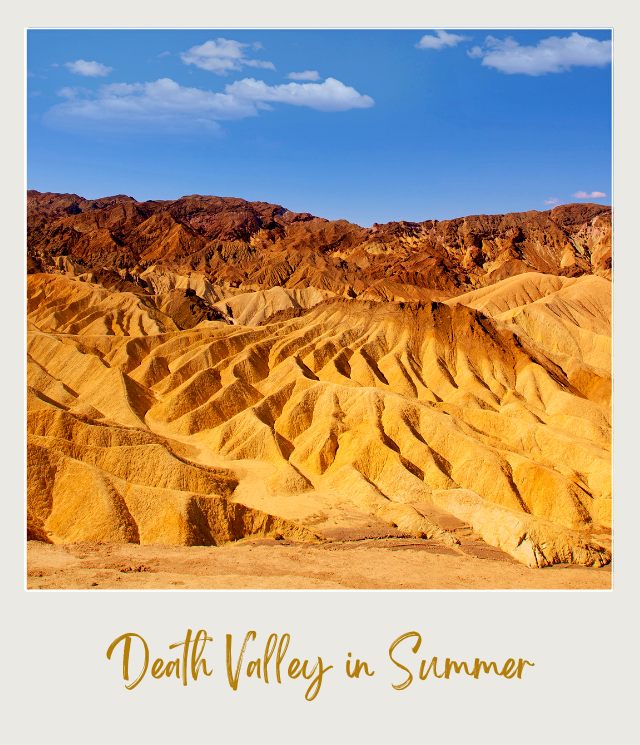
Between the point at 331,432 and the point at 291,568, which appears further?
the point at 331,432

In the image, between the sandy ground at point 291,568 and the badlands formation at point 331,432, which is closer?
the sandy ground at point 291,568

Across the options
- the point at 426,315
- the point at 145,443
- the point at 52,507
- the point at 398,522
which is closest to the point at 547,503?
the point at 398,522

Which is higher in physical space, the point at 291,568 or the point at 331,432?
the point at 331,432

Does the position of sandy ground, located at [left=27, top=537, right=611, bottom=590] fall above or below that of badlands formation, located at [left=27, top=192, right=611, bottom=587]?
below

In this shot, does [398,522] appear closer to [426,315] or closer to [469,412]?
[469,412]

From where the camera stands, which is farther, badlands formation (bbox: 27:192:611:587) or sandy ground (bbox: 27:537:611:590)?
badlands formation (bbox: 27:192:611:587)
